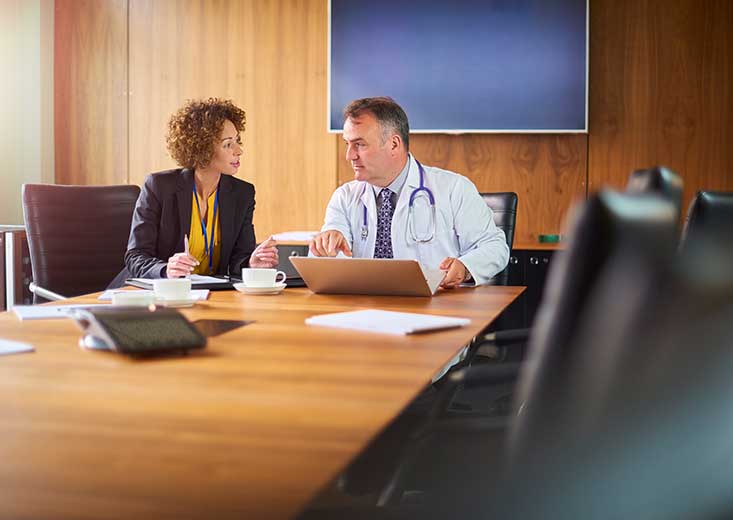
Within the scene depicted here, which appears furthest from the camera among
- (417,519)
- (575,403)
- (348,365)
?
(348,365)

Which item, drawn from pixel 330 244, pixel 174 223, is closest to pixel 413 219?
pixel 330 244

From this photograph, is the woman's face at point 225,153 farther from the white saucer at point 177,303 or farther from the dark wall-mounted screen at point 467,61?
the dark wall-mounted screen at point 467,61

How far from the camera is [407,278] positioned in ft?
7.20

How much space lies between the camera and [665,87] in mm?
4609

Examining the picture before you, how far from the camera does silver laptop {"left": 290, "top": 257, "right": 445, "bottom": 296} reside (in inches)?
85.2

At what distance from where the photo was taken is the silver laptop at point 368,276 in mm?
2164

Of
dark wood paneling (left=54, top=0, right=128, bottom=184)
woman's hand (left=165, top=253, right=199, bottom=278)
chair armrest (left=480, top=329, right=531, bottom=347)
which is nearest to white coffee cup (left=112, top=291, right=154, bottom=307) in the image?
woman's hand (left=165, top=253, right=199, bottom=278)

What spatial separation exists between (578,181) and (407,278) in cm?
283

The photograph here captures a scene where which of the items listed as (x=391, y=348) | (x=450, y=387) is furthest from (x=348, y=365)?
(x=450, y=387)

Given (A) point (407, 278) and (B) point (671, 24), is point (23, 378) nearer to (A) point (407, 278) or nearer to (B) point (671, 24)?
(A) point (407, 278)

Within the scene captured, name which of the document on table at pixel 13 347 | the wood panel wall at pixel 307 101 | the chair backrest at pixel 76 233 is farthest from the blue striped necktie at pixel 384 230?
the document on table at pixel 13 347

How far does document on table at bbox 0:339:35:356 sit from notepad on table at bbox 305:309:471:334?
21.4 inches

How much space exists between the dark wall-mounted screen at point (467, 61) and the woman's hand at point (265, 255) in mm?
2214

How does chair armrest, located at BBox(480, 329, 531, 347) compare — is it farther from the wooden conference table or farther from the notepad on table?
the wooden conference table
